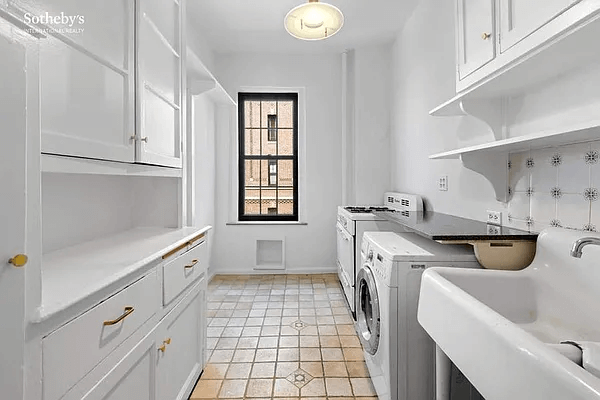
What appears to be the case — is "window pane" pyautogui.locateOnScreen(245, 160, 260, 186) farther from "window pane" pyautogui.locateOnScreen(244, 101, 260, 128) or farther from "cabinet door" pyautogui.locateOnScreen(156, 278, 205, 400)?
"cabinet door" pyautogui.locateOnScreen(156, 278, 205, 400)

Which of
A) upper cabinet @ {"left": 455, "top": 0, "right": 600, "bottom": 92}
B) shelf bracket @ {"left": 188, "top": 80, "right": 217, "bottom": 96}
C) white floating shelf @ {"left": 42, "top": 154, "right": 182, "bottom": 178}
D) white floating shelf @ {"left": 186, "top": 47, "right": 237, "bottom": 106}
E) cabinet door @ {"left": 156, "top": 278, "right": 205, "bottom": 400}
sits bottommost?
cabinet door @ {"left": 156, "top": 278, "right": 205, "bottom": 400}

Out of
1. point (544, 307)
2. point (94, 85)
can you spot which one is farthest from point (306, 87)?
point (544, 307)

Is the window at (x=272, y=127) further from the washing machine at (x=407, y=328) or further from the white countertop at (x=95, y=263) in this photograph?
the washing machine at (x=407, y=328)

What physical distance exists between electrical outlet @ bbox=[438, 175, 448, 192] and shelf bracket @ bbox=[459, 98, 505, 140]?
831 millimetres

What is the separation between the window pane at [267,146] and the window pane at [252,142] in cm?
8

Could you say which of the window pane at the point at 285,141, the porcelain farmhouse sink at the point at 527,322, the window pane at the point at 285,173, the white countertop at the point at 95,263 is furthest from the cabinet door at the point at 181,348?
the window pane at the point at 285,141

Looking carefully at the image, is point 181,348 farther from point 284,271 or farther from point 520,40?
point 284,271

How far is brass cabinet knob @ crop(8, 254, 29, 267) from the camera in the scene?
2.06 feet

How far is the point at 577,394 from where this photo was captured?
1.73 ft

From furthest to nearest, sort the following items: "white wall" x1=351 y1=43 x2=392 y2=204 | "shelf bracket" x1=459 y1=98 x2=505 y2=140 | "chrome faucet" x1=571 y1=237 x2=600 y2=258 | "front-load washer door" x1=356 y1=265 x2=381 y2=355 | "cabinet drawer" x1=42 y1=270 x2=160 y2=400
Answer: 1. "white wall" x1=351 y1=43 x2=392 y2=204
2. "shelf bracket" x1=459 y1=98 x2=505 y2=140
3. "front-load washer door" x1=356 y1=265 x2=381 y2=355
4. "chrome faucet" x1=571 y1=237 x2=600 y2=258
5. "cabinet drawer" x1=42 y1=270 x2=160 y2=400

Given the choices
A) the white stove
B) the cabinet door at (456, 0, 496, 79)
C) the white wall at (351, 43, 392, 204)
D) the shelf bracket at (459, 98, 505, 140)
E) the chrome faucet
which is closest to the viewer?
the chrome faucet

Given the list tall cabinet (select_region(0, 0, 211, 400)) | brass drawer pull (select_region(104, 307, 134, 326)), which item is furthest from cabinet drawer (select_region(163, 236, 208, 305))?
brass drawer pull (select_region(104, 307, 134, 326))

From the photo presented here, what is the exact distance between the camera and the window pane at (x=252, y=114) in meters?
4.44

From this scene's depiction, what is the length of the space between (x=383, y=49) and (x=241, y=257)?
10.1ft
